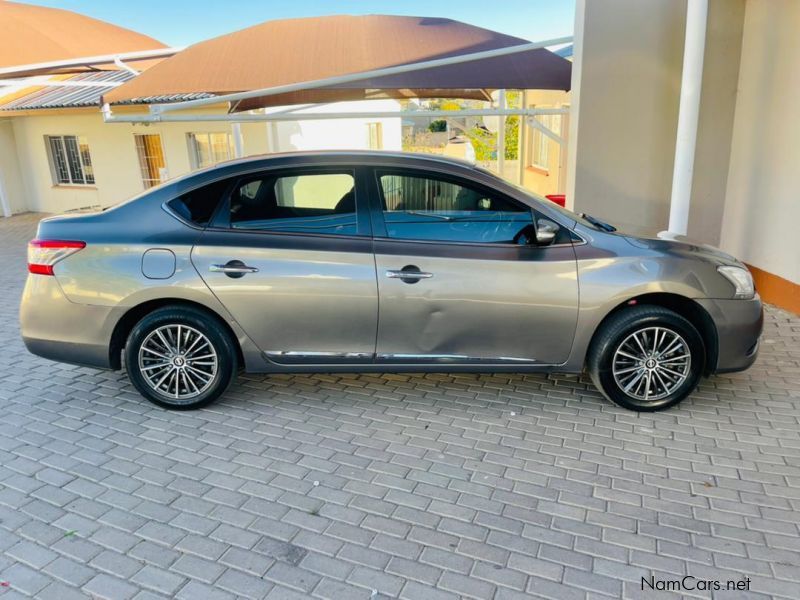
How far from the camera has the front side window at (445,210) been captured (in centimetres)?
395

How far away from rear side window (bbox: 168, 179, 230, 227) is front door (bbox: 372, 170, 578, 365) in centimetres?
107

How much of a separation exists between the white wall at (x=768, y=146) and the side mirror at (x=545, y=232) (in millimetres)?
3511

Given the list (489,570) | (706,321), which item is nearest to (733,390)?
(706,321)

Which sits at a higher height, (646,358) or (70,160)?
(70,160)

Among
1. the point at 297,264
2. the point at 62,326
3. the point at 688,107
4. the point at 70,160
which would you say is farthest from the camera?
the point at 70,160

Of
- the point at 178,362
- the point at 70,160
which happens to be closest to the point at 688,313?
the point at 178,362

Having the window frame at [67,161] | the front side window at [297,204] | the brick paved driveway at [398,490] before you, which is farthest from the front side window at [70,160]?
the front side window at [297,204]

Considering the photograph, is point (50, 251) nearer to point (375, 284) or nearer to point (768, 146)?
point (375, 284)

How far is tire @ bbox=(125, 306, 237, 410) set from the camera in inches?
157

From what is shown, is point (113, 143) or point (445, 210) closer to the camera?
point (445, 210)

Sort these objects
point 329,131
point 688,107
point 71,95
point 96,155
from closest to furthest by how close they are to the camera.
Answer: point 688,107, point 71,95, point 329,131, point 96,155

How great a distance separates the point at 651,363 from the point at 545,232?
1.16 m

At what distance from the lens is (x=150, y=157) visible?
1418 cm

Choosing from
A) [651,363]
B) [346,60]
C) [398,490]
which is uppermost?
[346,60]
